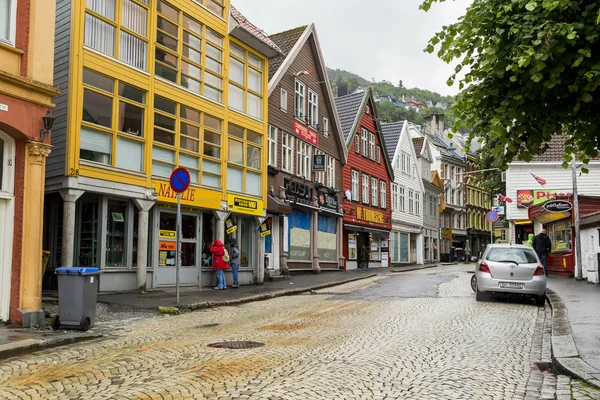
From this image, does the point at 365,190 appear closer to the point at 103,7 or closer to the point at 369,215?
the point at 369,215

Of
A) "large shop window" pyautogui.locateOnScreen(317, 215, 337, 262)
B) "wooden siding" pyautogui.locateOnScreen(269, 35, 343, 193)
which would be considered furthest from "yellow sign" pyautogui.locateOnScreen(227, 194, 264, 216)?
"large shop window" pyautogui.locateOnScreen(317, 215, 337, 262)

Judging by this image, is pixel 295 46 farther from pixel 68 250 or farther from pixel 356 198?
pixel 68 250

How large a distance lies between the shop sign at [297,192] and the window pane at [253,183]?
13.7 ft

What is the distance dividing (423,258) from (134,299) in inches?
1560

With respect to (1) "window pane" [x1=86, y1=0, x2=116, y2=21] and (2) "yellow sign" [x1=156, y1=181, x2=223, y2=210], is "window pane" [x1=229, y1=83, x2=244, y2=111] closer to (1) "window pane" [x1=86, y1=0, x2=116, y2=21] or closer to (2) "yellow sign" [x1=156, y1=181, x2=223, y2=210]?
(2) "yellow sign" [x1=156, y1=181, x2=223, y2=210]

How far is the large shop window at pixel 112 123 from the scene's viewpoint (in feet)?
51.3

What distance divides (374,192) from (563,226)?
1509 cm

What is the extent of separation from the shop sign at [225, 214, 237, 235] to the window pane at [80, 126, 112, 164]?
566 centimetres

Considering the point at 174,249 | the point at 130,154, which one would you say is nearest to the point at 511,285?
the point at 174,249

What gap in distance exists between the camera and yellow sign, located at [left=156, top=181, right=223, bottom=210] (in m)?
→ 17.8

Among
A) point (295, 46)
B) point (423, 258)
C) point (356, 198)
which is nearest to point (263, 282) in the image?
point (295, 46)

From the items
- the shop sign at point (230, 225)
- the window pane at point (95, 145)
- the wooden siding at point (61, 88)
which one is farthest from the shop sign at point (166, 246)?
the wooden siding at point (61, 88)

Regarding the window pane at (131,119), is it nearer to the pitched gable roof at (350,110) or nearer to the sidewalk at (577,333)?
the sidewalk at (577,333)

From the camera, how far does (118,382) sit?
6.34 metres
